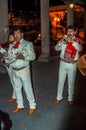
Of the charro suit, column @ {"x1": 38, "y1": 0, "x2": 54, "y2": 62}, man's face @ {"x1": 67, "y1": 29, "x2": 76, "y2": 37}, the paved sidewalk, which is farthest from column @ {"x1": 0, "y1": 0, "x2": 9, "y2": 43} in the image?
the charro suit

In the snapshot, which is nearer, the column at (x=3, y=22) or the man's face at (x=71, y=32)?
the man's face at (x=71, y=32)

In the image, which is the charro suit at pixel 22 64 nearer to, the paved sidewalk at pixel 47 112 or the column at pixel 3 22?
the paved sidewalk at pixel 47 112

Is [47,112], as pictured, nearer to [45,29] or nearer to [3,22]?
[3,22]

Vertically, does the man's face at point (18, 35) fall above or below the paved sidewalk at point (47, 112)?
above

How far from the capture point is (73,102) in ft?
27.7

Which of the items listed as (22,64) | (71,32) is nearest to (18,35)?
(22,64)

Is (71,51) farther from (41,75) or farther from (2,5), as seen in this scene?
(2,5)

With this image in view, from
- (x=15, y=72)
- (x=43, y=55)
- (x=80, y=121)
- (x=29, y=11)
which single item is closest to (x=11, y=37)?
(x=15, y=72)

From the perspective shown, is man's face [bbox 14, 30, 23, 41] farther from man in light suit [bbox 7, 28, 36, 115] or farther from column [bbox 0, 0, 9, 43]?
column [bbox 0, 0, 9, 43]

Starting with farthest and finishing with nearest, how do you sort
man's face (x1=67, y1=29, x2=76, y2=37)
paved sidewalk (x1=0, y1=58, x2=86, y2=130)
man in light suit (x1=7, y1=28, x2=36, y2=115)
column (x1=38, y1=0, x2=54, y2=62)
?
column (x1=38, y1=0, x2=54, y2=62) < man's face (x1=67, y1=29, x2=76, y2=37) < man in light suit (x1=7, y1=28, x2=36, y2=115) < paved sidewalk (x1=0, y1=58, x2=86, y2=130)

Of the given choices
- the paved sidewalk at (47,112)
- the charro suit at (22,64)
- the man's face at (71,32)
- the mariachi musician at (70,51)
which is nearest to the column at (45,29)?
the paved sidewalk at (47,112)

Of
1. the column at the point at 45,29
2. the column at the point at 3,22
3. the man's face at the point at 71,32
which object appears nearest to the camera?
the man's face at the point at 71,32

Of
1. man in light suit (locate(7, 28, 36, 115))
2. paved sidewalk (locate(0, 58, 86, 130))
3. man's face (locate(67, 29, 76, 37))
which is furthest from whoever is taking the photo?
man's face (locate(67, 29, 76, 37))

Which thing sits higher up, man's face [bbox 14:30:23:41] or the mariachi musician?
man's face [bbox 14:30:23:41]
